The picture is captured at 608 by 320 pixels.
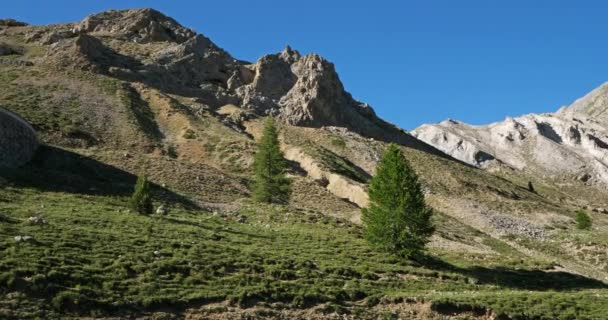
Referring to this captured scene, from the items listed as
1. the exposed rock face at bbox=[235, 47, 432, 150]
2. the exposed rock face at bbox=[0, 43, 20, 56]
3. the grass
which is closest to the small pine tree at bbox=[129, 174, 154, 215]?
the grass

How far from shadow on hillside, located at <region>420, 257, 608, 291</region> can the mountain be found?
0.20m

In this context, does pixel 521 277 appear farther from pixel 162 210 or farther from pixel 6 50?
pixel 6 50

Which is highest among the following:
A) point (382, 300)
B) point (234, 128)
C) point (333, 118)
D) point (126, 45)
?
point (126, 45)

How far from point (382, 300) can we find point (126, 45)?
110m

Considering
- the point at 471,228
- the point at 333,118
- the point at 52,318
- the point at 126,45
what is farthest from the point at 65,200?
the point at 126,45

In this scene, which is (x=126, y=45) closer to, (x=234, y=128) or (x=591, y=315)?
(x=234, y=128)

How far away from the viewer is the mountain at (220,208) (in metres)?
21.5

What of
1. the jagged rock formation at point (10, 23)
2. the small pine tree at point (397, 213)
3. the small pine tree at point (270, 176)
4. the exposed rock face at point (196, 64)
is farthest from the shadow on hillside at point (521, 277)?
the jagged rock formation at point (10, 23)

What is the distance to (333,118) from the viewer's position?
111 metres

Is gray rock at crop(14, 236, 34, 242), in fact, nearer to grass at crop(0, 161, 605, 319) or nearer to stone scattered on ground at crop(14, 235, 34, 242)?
stone scattered on ground at crop(14, 235, 34, 242)

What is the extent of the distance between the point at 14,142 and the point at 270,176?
24.7m

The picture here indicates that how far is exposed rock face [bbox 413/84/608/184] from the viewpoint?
155875mm

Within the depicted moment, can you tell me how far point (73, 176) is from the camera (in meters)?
45.6

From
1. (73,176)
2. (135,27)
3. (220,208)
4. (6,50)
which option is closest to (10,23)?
(135,27)
